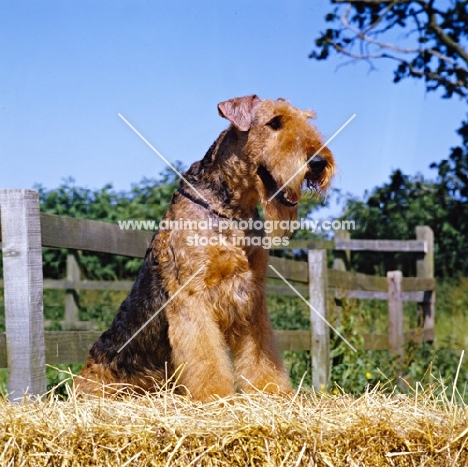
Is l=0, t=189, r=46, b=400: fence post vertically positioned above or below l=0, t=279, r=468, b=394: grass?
above

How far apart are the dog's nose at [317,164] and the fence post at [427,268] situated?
23.8ft

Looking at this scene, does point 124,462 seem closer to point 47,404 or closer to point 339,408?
point 47,404

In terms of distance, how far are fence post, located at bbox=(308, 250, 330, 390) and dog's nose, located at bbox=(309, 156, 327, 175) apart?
10.1ft

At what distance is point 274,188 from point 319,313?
10.3 feet

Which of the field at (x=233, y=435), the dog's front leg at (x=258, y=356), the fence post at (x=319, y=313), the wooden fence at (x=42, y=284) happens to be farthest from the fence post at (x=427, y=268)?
the field at (x=233, y=435)

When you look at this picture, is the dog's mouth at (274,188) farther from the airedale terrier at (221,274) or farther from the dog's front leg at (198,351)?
the dog's front leg at (198,351)

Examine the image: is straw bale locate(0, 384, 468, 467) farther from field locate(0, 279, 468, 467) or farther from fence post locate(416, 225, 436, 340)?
fence post locate(416, 225, 436, 340)

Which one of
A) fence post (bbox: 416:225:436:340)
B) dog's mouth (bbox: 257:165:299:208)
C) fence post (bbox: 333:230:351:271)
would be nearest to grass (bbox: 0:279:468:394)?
fence post (bbox: 416:225:436:340)

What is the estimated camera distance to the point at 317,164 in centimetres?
354

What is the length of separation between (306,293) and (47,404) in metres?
5.52

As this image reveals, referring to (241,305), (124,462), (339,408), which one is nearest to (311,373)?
(241,305)

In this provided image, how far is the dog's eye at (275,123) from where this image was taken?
3688mm

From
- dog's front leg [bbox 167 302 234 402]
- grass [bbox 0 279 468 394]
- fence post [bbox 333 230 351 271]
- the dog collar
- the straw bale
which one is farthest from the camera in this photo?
fence post [bbox 333 230 351 271]

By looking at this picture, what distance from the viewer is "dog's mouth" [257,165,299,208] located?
3.60m
